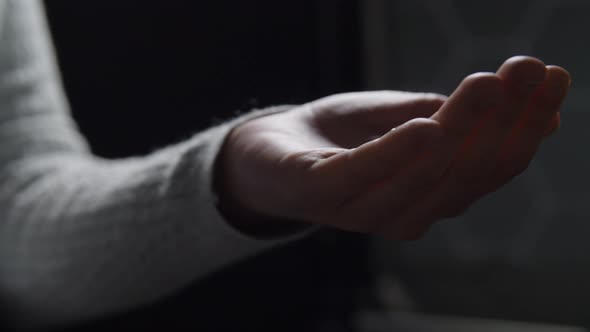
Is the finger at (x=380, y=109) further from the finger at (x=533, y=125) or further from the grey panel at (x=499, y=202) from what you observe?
the grey panel at (x=499, y=202)

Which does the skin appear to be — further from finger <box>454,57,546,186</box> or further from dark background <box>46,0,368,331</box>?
dark background <box>46,0,368,331</box>

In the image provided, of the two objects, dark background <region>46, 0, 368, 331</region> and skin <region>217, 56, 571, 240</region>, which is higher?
skin <region>217, 56, 571, 240</region>

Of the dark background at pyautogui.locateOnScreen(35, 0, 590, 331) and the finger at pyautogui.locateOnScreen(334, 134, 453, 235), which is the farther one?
the dark background at pyautogui.locateOnScreen(35, 0, 590, 331)

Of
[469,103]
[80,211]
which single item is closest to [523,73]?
[469,103]

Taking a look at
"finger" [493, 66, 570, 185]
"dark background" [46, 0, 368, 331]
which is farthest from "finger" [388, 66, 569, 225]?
"dark background" [46, 0, 368, 331]

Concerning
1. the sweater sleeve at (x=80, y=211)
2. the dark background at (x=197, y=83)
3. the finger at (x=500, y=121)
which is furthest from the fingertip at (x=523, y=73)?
the dark background at (x=197, y=83)

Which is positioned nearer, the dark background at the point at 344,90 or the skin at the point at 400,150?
the skin at the point at 400,150

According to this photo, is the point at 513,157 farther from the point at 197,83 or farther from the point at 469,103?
the point at 197,83
